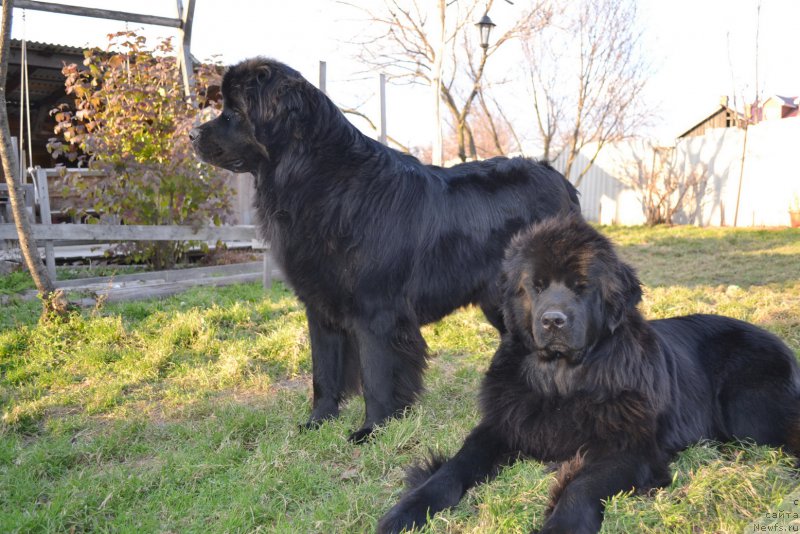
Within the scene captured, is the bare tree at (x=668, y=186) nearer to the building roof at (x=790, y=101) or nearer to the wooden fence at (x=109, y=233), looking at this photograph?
the wooden fence at (x=109, y=233)

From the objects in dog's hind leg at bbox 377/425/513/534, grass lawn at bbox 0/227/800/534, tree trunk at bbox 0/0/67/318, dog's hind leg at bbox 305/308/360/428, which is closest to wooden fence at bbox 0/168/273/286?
tree trunk at bbox 0/0/67/318

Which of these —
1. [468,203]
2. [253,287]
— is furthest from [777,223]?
[468,203]

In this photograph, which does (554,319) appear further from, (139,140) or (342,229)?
(139,140)

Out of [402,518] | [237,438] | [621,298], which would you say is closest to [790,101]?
[621,298]

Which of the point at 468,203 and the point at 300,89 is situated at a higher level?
the point at 300,89

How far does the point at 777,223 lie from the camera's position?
47.8ft

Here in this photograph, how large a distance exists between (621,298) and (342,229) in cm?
148

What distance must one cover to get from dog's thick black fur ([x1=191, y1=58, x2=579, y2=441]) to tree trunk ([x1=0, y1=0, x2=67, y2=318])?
2.61m

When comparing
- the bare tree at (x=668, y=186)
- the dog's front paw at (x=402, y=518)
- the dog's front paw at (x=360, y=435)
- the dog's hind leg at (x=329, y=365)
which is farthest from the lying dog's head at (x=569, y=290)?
the bare tree at (x=668, y=186)

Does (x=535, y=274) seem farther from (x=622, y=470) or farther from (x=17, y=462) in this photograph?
(x=17, y=462)

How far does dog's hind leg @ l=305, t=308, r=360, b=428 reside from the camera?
3637 millimetres

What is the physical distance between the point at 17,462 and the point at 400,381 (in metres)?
1.94

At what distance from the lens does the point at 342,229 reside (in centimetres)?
341

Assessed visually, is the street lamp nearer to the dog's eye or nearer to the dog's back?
the dog's back
